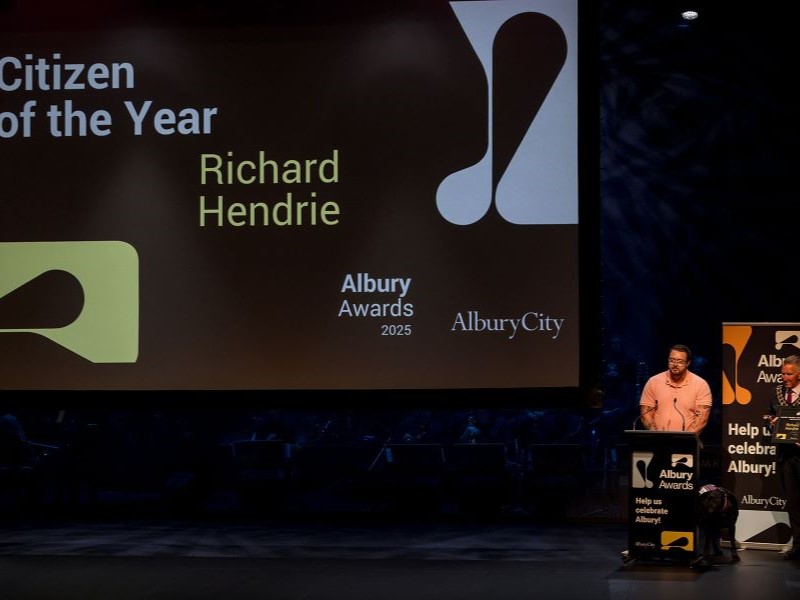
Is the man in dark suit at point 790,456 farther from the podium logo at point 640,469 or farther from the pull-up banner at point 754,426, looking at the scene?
the podium logo at point 640,469

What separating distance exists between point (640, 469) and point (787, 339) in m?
1.54

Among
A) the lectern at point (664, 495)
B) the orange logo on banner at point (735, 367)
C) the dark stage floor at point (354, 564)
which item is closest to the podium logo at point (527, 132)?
the orange logo on banner at point (735, 367)

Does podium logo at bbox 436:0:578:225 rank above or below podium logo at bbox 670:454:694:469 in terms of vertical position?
above

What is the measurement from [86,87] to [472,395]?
3.67 meters

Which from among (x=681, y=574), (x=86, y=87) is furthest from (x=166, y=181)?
(x=681, y=574)

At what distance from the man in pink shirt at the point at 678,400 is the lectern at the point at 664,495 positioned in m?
0.39

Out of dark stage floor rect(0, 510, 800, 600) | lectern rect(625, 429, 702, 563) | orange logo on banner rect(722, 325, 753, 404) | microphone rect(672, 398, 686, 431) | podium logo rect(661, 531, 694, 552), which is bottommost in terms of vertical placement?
dark stage floor rect(0, 510, 800, 600)

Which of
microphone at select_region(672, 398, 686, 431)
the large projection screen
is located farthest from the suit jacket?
the large projection screen

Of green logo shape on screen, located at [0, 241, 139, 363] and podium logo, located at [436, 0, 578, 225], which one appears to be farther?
green logo shape on screen, located at [0, 241, 139, 363]

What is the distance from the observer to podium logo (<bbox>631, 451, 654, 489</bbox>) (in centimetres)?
671

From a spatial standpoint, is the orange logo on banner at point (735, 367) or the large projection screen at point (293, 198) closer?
the orange logo on banner at point (735, 367)

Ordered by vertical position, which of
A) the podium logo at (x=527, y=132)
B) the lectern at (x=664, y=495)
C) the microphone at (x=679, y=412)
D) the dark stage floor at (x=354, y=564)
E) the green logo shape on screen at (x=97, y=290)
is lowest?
the dark stage floor at (x=354, y=564)

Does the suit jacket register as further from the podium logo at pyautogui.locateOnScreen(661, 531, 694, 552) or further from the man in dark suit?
the podium logo at pyautogui.locateOnScreen(661, 531, 694, 552)

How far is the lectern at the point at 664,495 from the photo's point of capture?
662 centimetres
